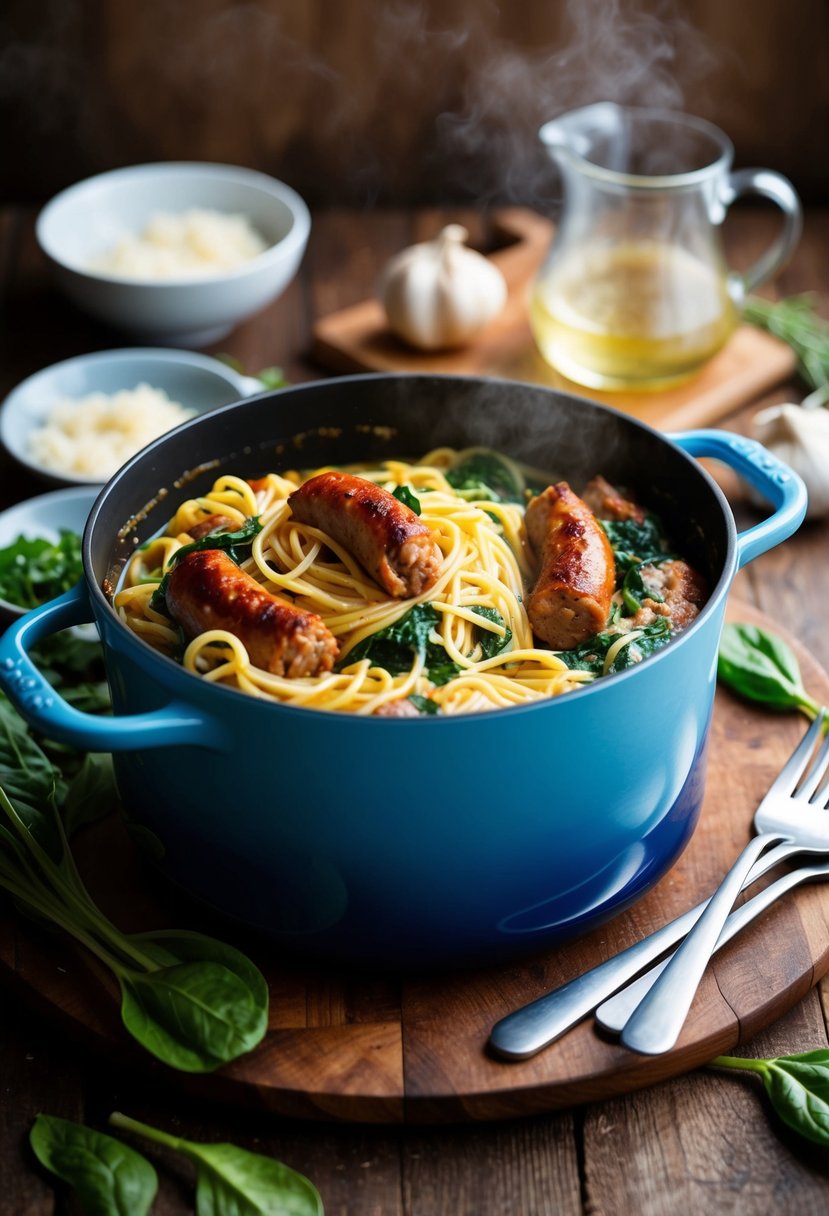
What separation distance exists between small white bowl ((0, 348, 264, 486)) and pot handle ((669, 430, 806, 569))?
5.91 feet

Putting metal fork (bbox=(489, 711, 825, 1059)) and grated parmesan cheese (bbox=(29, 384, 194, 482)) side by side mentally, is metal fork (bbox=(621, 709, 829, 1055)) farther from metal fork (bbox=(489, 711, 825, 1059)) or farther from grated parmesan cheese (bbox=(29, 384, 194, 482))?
grated parmesan cheese (bbox=(29, 384, 194, 482))

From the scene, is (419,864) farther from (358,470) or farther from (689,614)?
(358,470)

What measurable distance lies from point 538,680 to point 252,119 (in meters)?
4.12

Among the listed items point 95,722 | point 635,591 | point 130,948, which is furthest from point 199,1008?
point 635,591

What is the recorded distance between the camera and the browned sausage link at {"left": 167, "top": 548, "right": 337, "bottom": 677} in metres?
2.45

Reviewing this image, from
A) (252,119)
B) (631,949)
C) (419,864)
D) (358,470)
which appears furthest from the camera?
(252,119)

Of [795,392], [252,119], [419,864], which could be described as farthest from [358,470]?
[252,119]

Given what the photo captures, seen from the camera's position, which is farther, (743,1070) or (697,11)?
(697,11)

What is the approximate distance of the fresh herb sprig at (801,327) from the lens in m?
4.71

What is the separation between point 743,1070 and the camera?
8.05 feet

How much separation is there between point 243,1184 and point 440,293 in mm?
3209

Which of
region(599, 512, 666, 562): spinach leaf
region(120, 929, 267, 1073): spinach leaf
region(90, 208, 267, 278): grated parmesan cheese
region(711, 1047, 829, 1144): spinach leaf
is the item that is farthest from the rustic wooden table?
region(90, 208, 267, 278): grated parmesan cheese

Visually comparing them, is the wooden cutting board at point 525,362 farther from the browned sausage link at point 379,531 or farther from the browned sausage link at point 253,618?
the browned sausage link at point 253,618

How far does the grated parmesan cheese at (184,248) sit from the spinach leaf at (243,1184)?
341cm
